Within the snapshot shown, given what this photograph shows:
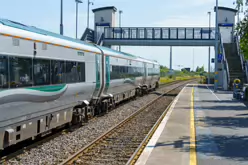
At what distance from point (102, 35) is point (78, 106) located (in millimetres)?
29099

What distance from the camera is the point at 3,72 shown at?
802 cm

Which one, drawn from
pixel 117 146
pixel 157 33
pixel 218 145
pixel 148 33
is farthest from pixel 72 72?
pixel 157 33

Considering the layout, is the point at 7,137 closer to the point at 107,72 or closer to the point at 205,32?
the point at 107,72

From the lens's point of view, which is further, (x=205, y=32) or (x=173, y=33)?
(x=205, y=32)

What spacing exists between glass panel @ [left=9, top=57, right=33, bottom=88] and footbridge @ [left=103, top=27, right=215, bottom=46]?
33206 mm

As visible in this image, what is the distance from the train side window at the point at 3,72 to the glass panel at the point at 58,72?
2527 millimetres

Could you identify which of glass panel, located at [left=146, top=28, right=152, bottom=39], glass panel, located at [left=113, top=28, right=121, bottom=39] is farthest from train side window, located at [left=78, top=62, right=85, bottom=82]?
glass panel, located at [left=113, top=28, right=121, bottom=39]

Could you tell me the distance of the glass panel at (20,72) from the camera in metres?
8.38

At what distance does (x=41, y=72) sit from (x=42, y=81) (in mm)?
230

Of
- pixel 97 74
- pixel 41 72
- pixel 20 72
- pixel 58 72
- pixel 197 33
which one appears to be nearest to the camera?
pixel 20 72

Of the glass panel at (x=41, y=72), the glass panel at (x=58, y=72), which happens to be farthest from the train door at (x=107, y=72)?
the glass panel at (x=41, y=72)

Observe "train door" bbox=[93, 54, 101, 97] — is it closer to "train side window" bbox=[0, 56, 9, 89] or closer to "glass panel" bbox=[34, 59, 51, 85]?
"glass panel" bbox=[34, 59, 51, 85]

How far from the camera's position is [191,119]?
50.8ft

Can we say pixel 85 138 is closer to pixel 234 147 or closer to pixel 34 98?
pixel 34 98
